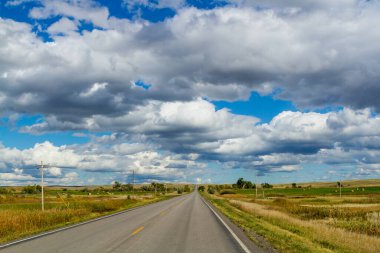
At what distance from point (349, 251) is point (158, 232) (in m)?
7.53

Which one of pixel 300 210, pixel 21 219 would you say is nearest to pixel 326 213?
pixel 300 210

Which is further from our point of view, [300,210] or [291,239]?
[300,210]

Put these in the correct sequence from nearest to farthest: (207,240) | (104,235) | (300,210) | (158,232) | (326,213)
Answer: (207,240)
(104,235)
(158,232)
(326,213)
(300,210)

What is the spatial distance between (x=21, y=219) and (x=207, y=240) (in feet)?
37.3

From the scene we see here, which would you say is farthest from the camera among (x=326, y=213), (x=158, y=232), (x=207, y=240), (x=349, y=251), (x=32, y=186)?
(x=32, y=186)

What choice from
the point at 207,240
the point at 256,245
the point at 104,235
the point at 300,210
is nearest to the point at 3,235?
the point at 104,235

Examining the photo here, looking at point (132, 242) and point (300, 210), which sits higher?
point (132, 242)

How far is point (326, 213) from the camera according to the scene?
35.1 metres

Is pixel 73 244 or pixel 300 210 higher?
pixel 73 244

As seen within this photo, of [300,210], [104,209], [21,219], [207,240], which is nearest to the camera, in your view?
[207,240]

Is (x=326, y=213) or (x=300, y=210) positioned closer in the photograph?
(x=326, y=213)

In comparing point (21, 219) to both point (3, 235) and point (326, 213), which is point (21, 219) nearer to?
point (3, 235)

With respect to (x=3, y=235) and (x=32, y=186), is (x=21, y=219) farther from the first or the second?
(x=32, y=186)

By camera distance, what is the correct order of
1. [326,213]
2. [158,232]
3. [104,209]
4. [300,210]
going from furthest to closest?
[300,210]
[104,209]
[326,213]
[158,232]
